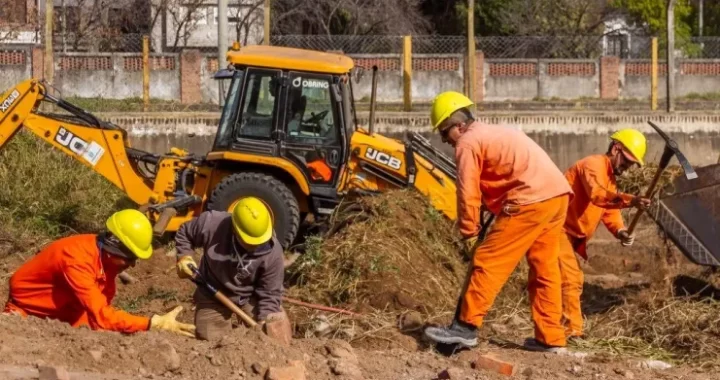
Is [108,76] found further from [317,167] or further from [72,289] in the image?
[72,289]

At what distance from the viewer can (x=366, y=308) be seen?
34.8ft

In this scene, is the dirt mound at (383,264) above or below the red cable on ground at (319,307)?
above

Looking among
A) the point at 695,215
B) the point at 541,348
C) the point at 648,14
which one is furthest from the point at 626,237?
the point at 648,14

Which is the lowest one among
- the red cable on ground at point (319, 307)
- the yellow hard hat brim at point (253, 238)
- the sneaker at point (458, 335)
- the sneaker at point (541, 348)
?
the sneaker at point (541, 348)

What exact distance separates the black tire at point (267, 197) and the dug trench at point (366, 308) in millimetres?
532

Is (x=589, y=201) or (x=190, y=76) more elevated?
(x=190, y=76)

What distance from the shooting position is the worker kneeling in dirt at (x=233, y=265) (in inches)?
326

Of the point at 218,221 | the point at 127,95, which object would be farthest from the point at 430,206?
the point at 127,95

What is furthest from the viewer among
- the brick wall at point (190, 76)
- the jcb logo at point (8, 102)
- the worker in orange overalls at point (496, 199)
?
the brick wall at point (190, 76)

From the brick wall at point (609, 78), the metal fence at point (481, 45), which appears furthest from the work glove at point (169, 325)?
the brick wall at point (609, 78)

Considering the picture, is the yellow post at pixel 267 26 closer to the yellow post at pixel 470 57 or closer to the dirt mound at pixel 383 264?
the yellow post at pixel 470 57

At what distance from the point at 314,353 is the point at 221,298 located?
746 millimetres

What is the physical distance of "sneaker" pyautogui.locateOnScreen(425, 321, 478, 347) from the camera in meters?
8.79

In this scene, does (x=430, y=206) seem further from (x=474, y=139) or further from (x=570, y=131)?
(x=570, y=131)
